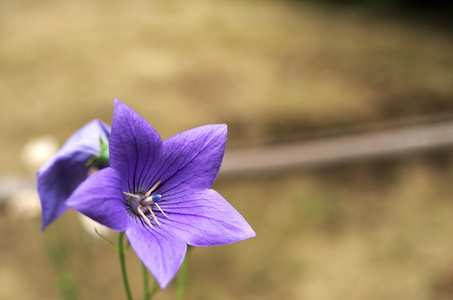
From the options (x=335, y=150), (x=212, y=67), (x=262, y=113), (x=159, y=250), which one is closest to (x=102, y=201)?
(x=159, y=250)

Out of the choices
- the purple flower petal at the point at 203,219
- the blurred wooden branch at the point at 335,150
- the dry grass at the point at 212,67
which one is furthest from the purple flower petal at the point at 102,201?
the dry grass at the point at 212,67

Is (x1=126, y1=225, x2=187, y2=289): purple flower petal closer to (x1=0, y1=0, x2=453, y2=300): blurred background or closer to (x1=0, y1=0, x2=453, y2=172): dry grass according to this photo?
(x1=0, y1=0, x2=453, y2=300): blurred background

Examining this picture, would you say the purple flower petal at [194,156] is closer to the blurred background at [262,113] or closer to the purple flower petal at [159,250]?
the purple flower petal at [159,250]

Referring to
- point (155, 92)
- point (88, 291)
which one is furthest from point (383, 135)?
point (88, 291)

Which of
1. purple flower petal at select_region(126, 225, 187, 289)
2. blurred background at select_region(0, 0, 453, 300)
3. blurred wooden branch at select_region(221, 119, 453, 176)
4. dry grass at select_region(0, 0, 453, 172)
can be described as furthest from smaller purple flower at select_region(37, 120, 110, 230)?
dry grass at select_region(0, 0, 453, 172)

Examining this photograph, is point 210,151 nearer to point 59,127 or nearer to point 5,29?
point 59,127

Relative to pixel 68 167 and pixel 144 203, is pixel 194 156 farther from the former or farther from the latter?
pixel 68 167
